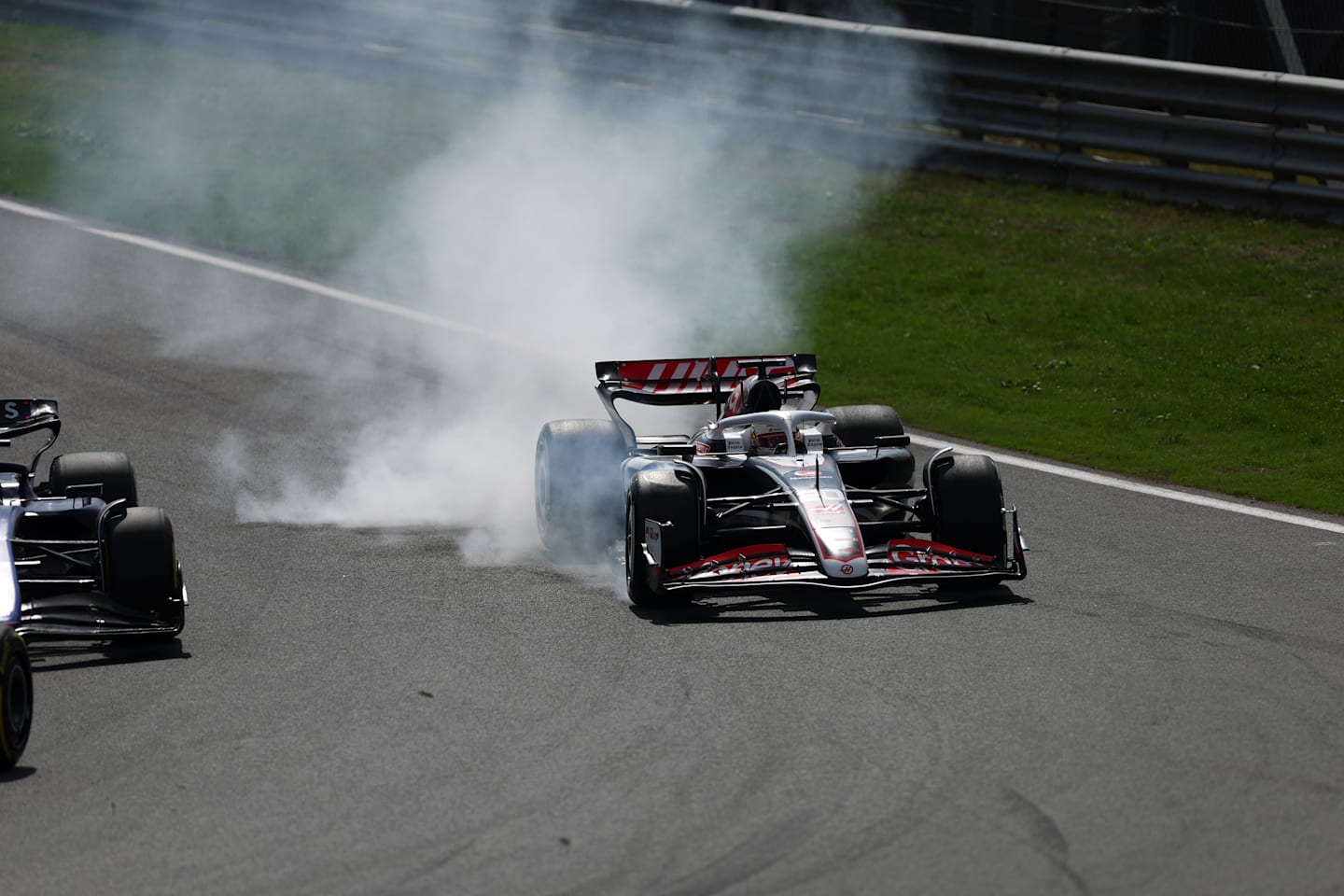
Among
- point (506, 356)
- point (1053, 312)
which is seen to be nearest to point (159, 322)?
point (506, 356)

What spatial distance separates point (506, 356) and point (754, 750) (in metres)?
8.89

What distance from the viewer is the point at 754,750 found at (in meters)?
6.73

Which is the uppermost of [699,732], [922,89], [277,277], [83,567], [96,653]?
[922,89]

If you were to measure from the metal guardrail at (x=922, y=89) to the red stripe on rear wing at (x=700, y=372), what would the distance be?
7232mm

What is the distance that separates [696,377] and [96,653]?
4149 millimetres

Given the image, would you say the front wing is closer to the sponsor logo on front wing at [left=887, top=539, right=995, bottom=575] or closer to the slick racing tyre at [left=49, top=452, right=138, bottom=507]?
the sponsor logo on front wing at [left=887, top=539, right=995, bottom=575]

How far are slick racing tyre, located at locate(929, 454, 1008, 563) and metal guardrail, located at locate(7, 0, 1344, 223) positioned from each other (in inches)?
323

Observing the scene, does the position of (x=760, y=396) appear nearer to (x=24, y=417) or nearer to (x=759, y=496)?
(x=759, y=496)

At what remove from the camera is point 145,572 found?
328 inches

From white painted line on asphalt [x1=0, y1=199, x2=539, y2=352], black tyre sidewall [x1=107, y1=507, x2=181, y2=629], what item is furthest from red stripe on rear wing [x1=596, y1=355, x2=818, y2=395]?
white painted line on asphalt [x1=0, y1=199, x2=539, y2=352]

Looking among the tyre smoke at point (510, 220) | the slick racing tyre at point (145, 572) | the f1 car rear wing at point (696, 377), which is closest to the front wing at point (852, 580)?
the f1 car rear wing at point (696, 377)

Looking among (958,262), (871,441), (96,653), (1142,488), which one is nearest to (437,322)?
(958,262)

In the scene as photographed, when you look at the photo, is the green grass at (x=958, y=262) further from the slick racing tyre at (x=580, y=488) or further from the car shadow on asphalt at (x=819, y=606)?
the slick racing tyre at (x=580, y=488)

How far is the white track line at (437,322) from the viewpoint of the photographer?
1091cm
